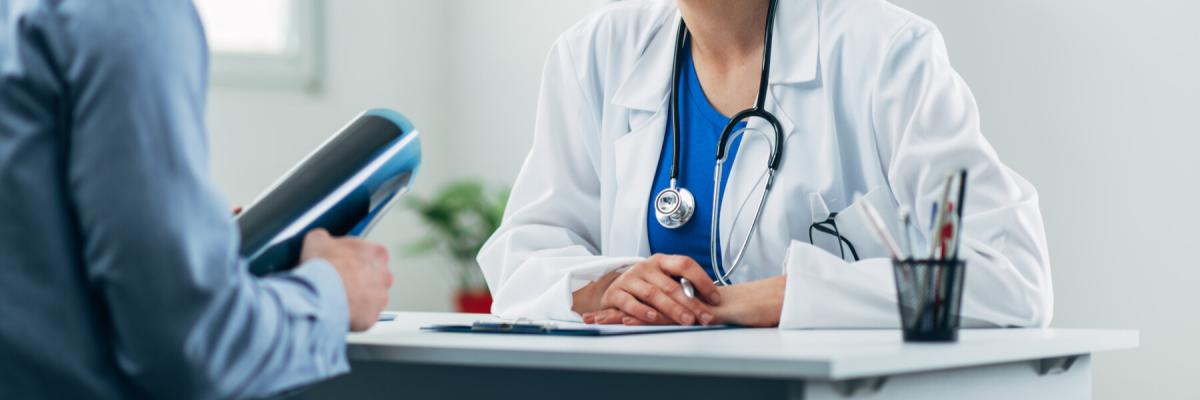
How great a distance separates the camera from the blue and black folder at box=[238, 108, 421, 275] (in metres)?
1.07

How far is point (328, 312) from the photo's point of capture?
38.8 inches

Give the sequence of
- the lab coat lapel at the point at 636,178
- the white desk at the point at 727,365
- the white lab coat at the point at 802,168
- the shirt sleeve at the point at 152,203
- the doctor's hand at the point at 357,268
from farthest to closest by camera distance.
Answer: the lab coat lapel at the point at 636,178
the white lab coat at the point at 802,168
the doctor's hand at the point at 357,268
the white desk at the point at 727,365
the shirt sleeve at the point at 152,203

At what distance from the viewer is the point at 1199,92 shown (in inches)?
81.7

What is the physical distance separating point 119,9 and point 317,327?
0.28 metres

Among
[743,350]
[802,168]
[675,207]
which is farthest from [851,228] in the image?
[743,350]

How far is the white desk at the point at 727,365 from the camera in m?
0.92

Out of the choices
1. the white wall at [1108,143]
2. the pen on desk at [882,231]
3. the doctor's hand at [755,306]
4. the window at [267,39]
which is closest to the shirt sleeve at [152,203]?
the pen on desk at [882,231]

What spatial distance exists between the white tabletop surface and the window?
12.0 feet

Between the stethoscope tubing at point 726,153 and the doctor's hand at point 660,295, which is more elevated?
the stethoscope tubing at point 726,153

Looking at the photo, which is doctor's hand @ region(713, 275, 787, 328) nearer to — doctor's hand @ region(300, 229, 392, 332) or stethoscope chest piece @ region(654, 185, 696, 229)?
stethoscope chest piece @ region(654, 185, 696, 229)

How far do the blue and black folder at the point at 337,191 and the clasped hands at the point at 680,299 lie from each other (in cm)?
35

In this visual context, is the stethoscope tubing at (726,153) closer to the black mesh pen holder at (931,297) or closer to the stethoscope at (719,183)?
the stethoscope at (719,183)

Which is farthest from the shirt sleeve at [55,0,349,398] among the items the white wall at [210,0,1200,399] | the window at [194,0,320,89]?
the window at [194,0,320,89]

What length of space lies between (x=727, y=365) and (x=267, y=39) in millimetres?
4283
